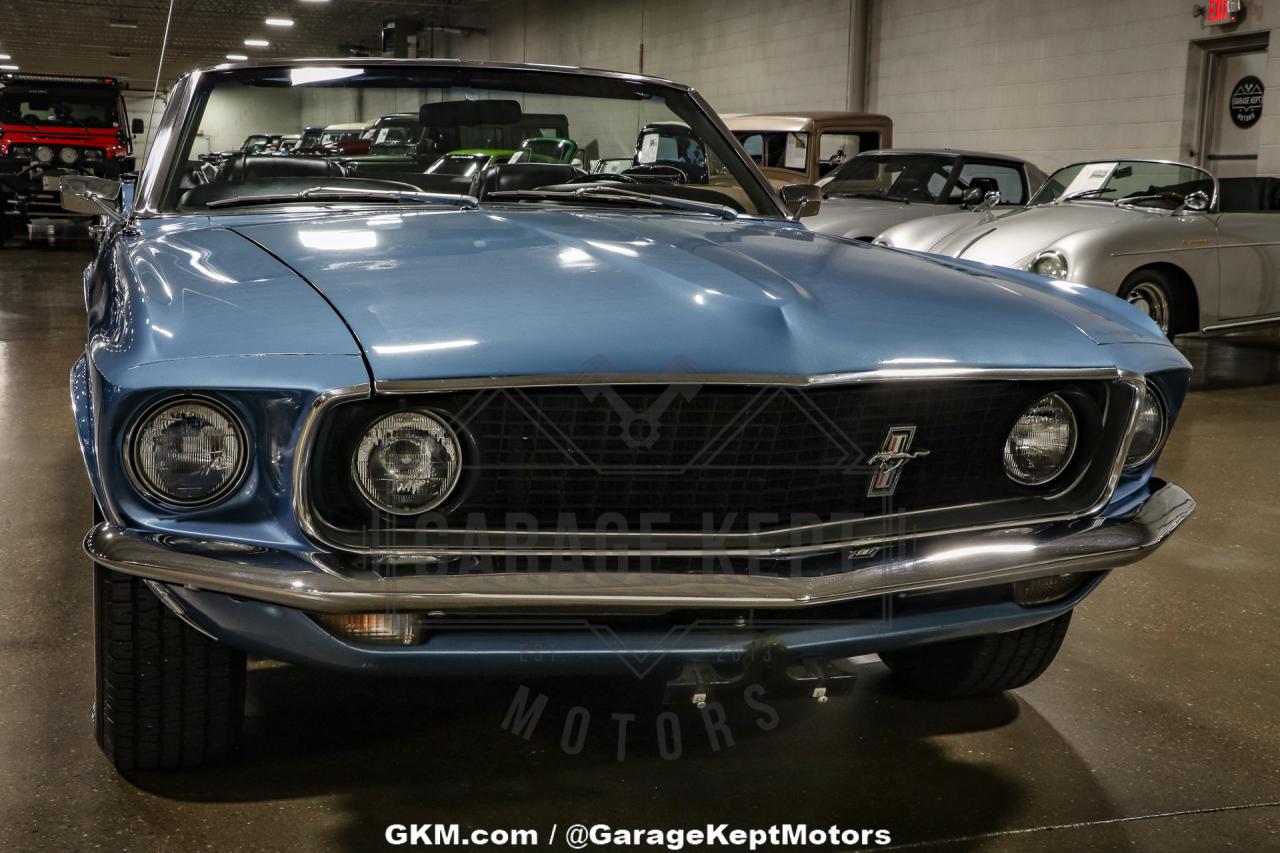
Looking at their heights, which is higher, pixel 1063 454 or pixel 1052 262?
pixel 1052 262

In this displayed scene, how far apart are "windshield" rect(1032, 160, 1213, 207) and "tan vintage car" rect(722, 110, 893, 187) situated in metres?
3.20

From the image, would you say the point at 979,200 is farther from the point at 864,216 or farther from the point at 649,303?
the point at 649,303

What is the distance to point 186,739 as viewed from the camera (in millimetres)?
2008

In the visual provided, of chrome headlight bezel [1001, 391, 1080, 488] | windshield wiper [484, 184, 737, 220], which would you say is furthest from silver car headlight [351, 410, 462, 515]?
windshield wiper [484, 184, 737, 220]

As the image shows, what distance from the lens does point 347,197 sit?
8.72ft

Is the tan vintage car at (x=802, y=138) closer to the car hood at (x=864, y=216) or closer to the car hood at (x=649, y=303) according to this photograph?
the car hood at (x=864, y=216)

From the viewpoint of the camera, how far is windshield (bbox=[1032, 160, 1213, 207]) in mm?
6969

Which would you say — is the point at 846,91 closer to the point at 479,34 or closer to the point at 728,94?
the point at 728,94

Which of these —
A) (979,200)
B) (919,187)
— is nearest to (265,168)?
(979,200)

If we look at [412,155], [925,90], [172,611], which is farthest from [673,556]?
[925,90]

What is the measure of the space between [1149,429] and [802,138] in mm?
9010

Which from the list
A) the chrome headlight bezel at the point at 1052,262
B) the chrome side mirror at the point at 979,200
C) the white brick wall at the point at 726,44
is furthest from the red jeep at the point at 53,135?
the chrome headlight bezel at the point at 1052,262

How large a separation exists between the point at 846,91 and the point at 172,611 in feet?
44.0

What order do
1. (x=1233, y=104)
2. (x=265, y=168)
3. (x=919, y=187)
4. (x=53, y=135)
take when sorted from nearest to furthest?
(x=265, y=168) → (x=919, y=187) → (x=1233, y=104) → (x=53, y=135)
